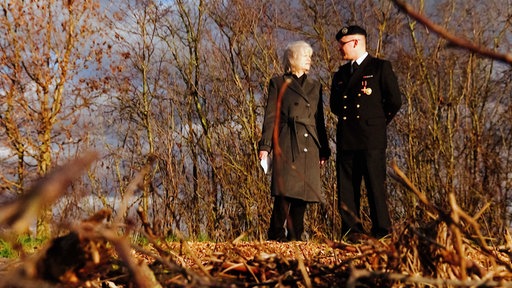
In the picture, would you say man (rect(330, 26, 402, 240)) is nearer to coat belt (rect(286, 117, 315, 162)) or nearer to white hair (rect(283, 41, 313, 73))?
coat belt (rect(286, 117, 315, 162))

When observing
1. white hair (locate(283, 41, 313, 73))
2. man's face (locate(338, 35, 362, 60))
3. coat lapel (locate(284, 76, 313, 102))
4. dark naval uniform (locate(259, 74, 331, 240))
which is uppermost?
man's face (locate(338, 35, 362, 60))

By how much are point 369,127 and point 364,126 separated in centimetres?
5

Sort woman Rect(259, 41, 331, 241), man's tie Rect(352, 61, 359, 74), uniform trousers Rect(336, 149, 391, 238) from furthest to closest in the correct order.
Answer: man's tie Rect(352, 61, 359, 74) < woman Rect(259, 41, 331, 241) < uniform trousers Rect(336, 149, 391, 238)

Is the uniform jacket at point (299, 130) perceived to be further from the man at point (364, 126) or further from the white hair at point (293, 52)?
the man at point (364, 126)

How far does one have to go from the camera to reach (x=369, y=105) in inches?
237

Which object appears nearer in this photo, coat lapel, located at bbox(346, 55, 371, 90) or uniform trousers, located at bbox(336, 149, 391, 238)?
uniform trousers, located at bbox(336, 149, 391, 238)

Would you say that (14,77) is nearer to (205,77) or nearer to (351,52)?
(205,77)

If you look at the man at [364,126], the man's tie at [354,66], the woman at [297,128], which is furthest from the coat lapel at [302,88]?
the man's tie at [354,66]

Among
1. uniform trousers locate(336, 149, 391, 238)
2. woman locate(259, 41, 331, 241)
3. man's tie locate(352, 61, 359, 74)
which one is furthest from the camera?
man's tie locate(352, 61, 359, 74)

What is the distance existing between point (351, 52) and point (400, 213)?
5.38 m

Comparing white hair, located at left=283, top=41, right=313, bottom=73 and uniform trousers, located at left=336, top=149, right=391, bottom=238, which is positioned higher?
white hair, located at left=283, top=41, right=313, bottom=73

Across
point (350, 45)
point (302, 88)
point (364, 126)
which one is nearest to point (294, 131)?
point (302, 88)

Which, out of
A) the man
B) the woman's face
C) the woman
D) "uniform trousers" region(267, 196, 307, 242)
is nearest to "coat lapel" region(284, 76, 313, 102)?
the woman

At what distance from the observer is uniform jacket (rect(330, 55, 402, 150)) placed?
600 cm
